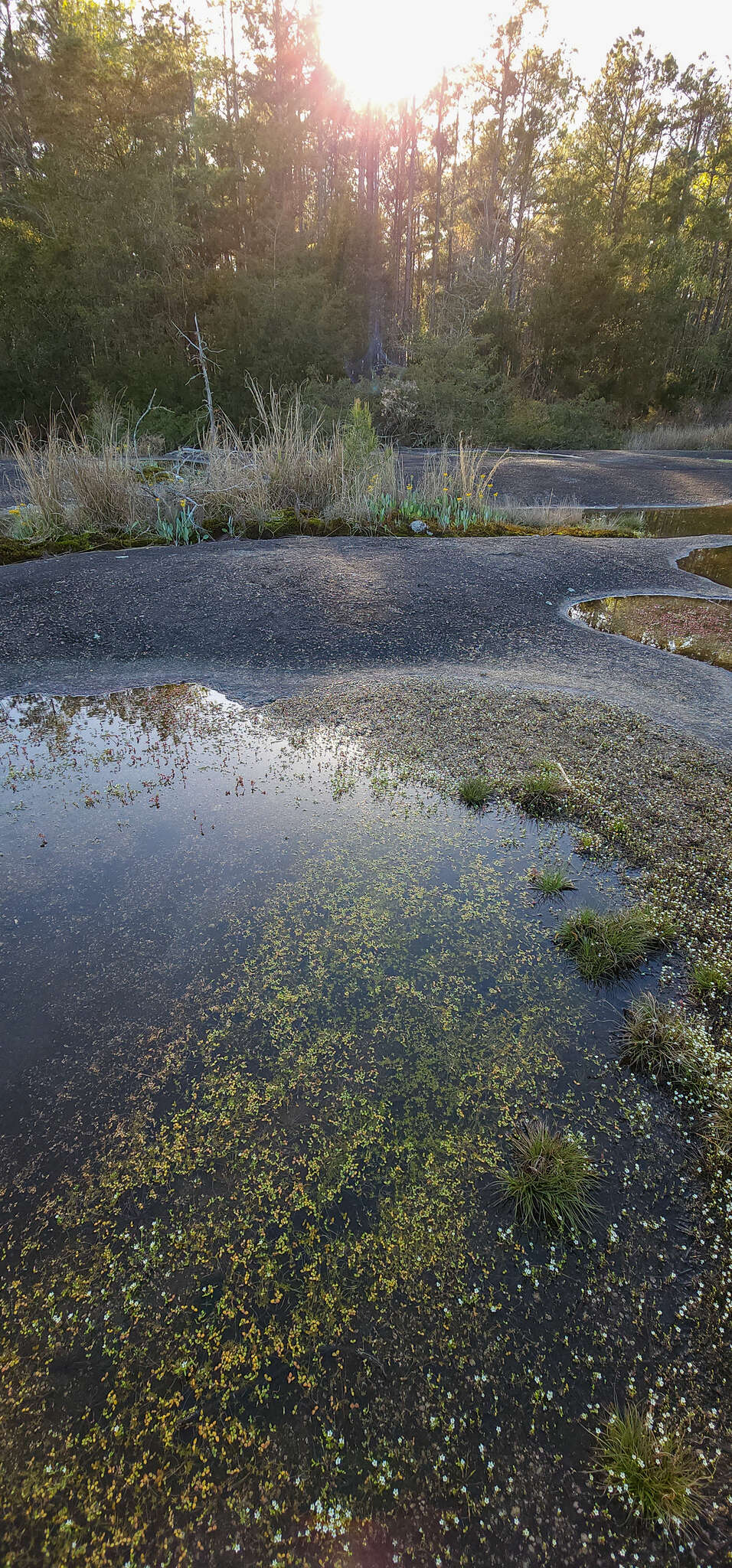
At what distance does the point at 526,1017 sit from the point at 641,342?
24304 mm

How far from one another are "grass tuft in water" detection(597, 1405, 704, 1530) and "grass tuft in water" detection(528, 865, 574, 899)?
1.36 metres

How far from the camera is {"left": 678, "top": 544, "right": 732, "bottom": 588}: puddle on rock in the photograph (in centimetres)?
622

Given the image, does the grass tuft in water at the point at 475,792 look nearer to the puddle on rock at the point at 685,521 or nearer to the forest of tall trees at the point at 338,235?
the puddle on rock at the point at 685,521

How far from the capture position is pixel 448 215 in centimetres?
2727

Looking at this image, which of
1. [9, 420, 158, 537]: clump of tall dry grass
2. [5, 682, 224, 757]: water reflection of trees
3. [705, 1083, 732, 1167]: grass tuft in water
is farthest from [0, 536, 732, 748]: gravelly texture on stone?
[705, 1083, 732, 1167]: grass tuft in water

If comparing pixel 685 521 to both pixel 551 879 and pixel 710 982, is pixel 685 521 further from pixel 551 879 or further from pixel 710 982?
pixel 710 982

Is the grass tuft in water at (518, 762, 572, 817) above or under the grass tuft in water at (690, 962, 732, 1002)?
above

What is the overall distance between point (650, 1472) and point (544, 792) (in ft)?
6.66

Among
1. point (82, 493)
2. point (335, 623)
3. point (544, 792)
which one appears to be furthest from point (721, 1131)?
point (82, 493)

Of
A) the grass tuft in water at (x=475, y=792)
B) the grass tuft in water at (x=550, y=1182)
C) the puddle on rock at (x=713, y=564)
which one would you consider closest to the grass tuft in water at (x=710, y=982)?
the grass tuft in water at (x=550, y=1182)

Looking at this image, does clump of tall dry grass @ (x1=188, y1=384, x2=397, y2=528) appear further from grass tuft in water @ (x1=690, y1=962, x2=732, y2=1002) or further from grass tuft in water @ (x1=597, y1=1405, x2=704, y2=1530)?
grass tuft in water @ (x1=597, y1=1405, x2=704, y2=1530)

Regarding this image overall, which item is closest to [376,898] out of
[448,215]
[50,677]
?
[50,677]

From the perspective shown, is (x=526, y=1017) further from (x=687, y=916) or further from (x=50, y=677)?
(x=50, y=677)

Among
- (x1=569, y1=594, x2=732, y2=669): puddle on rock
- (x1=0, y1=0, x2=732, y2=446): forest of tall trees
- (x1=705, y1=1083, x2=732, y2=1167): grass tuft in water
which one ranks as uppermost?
(x1=0, y1=0, x2=732, y2=446): forest of tall trees
